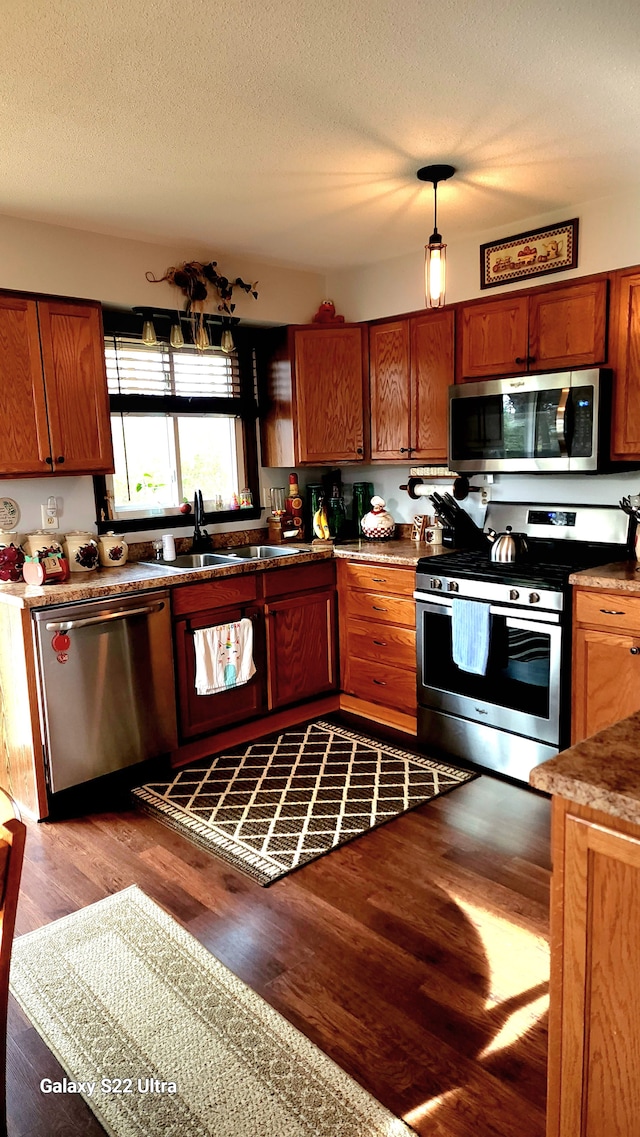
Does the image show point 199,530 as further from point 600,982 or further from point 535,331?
point 600,982

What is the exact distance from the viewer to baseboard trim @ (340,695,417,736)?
3.86 metres

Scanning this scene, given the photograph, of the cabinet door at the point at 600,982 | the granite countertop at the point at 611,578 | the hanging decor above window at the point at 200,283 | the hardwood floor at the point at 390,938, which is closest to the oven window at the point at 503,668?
the granite countertop at the point at 611,578

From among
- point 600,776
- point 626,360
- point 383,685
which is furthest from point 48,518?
point 600,776

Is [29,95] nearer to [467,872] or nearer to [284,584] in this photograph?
[284,584]

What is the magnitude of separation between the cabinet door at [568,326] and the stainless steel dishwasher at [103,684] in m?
2.11

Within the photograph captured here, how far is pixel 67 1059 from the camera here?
6.10 ft

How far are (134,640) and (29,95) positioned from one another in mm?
2041

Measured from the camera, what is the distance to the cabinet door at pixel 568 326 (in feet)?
10.7

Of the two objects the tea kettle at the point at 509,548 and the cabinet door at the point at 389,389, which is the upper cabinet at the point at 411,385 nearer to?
the cabinet door at the point at 389,389

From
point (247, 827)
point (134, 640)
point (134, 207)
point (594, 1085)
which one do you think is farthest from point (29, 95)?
point (594, 1085)

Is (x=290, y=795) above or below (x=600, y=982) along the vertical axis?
below

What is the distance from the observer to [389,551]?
3904 millimetres

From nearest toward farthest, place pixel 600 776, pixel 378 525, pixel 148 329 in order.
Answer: pixel 600 776
pixel 148 329
pixel 378 525

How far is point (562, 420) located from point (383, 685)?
163cm
